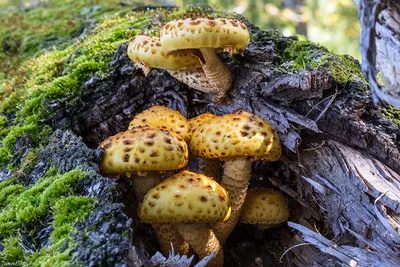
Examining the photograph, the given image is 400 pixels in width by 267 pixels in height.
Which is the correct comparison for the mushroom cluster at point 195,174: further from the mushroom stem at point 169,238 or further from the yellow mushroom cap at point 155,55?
the yellow mushroom cap at point 155,55

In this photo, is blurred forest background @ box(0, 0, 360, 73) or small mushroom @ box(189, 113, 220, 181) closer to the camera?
small mushroom @ box(189, 113, 220, 181)

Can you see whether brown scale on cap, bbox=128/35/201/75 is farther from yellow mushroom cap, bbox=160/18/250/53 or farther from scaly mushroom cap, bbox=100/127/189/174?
scaly mushroom cap, bbox=100/127/189/174

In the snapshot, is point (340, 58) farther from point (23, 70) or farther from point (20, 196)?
point (23, 70)

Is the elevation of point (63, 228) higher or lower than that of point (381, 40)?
lower

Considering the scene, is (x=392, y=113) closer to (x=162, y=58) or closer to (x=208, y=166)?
(x=208, y=166)

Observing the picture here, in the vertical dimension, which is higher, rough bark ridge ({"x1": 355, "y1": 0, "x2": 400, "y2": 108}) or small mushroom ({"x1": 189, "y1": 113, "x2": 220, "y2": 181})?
rough bark ridge ({"x1": 355, "y1": 0, "x2": 400, "y2": 108})

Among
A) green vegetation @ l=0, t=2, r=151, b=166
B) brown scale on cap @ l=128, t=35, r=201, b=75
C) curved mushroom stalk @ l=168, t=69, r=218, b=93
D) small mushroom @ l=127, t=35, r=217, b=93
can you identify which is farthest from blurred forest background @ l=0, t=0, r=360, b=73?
brown scale on cap @ l=128, t=35, r=201, b=75

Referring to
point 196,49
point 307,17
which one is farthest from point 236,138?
point 307,17
